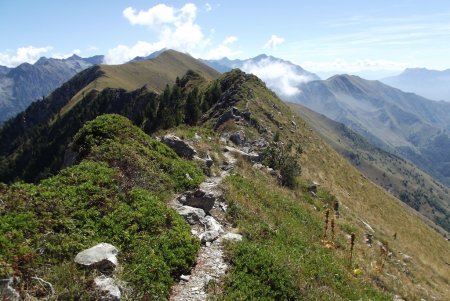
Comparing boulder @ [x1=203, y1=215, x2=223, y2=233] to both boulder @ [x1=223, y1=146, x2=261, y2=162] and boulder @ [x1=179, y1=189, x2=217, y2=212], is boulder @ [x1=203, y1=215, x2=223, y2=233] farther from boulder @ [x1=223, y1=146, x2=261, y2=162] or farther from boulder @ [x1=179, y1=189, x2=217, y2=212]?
boulder @ [x1=223, y1=146, x2=261, y2=162]

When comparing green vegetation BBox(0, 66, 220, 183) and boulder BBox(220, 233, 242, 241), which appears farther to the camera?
green vegetation BBox(0, 66, 220, 183)

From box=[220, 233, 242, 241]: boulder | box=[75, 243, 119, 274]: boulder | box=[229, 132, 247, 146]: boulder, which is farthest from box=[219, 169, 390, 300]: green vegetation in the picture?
box=[229, 132, 247, 146]: boulder

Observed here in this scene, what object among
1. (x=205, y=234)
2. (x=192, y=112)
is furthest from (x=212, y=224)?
(x=192, y=112)

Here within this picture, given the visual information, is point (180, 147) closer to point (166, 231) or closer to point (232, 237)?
point (232, 237)

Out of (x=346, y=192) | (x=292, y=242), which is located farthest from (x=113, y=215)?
(x=346, y=192)

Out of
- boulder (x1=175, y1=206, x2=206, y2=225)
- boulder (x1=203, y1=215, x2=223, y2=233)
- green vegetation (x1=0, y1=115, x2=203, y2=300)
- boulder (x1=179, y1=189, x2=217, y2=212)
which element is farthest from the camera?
boulder (x1=179, y1=189, x2=217, y2=212)

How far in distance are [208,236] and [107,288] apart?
247 inches

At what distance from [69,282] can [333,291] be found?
Result: 32.7 ft

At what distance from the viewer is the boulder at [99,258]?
12008mm

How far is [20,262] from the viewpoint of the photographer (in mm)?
11211

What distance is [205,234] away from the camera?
1691 cm

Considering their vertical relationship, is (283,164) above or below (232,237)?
above

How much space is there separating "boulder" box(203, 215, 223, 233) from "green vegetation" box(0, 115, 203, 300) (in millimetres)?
1686

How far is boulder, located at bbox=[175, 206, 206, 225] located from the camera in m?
18.0
